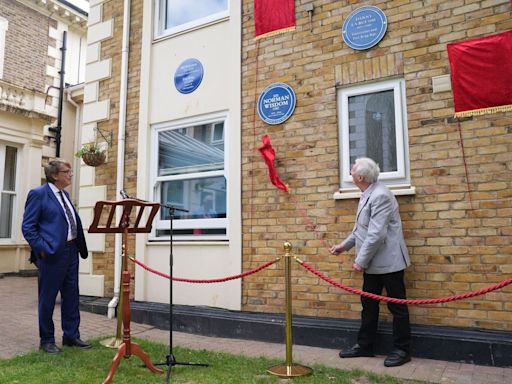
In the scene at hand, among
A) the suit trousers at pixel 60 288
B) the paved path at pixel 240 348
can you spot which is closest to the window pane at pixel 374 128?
the paved path at pixel 240 348

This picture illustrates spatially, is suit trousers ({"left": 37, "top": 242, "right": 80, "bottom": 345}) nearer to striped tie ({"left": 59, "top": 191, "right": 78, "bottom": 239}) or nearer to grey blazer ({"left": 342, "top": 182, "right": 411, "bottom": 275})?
striped tie ({"left": 59, "top": 191, "right": 78, "bottom": 239})

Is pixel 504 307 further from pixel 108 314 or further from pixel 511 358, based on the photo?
pixel 108 314

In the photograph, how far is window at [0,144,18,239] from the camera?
1239 centimetres

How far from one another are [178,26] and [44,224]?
12.3 feet

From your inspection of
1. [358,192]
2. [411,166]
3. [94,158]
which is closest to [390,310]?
[358,192]

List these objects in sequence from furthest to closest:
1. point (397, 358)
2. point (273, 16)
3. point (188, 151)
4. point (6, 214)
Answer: point (6, 214)
point (188, 151)
point (273, 16)
point (397, 358)

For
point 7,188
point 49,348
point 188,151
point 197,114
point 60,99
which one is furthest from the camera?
point 60,99

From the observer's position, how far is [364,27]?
523cm

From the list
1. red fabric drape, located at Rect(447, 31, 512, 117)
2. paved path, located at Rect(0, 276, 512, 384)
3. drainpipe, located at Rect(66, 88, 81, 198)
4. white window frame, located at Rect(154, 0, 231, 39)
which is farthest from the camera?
drainpipe, located at Rect(66, 88, 81, 198)

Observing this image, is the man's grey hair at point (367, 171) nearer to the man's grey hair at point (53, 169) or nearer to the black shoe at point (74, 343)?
the man's grey hair at point (53, 169)

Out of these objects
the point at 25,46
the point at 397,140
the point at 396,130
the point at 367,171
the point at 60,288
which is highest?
the point at 25,46

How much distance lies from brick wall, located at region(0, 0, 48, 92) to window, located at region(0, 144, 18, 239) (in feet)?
6.83

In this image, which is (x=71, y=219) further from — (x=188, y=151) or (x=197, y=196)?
(x=188, y=151)

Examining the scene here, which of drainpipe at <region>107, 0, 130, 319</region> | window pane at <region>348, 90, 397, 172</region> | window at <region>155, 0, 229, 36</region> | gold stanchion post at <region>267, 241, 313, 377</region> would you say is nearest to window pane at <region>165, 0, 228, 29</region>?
window at <region>155, 0, 229, 36</region>
